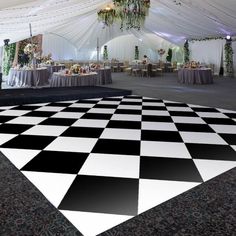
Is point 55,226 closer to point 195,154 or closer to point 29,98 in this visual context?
point 195,154

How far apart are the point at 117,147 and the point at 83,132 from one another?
27.7 inches

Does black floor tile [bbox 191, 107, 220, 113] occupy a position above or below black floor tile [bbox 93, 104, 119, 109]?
below

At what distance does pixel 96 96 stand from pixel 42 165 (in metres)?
4.02

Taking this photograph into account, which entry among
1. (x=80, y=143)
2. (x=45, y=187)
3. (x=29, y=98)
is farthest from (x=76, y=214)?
(x=29, y=98)

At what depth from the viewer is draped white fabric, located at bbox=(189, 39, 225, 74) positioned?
1469cm

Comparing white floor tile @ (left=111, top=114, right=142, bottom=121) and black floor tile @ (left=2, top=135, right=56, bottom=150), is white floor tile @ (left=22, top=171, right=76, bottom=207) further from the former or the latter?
white floor tile @ (left=111, top=114, right=142, bottom=121)

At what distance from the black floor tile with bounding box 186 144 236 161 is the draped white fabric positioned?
503 inches

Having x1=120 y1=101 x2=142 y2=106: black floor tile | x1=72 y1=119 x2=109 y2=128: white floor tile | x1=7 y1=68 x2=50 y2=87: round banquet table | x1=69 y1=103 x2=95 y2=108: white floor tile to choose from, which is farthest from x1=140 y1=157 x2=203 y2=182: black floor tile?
x1=7 y1=68 x2=50 y2=87: round banquet table

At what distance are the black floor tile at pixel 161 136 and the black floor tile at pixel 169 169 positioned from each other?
0.61 m

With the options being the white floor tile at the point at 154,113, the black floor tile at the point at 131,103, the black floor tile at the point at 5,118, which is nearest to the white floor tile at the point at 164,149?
the white floor tile at the point at 154,113

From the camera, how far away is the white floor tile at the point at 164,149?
8.96 ft

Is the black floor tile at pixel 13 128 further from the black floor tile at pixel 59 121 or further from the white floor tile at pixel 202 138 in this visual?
the white floor tile at pixel 202 138

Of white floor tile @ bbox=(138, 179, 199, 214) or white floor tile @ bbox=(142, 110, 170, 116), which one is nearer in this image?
white floor tile @ bbox=(138, 179, 199, 214)

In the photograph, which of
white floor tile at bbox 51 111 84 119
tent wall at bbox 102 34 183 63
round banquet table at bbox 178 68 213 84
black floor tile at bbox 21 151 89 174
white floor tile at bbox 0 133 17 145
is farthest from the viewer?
tent wall at bbox 102 34 183 63
